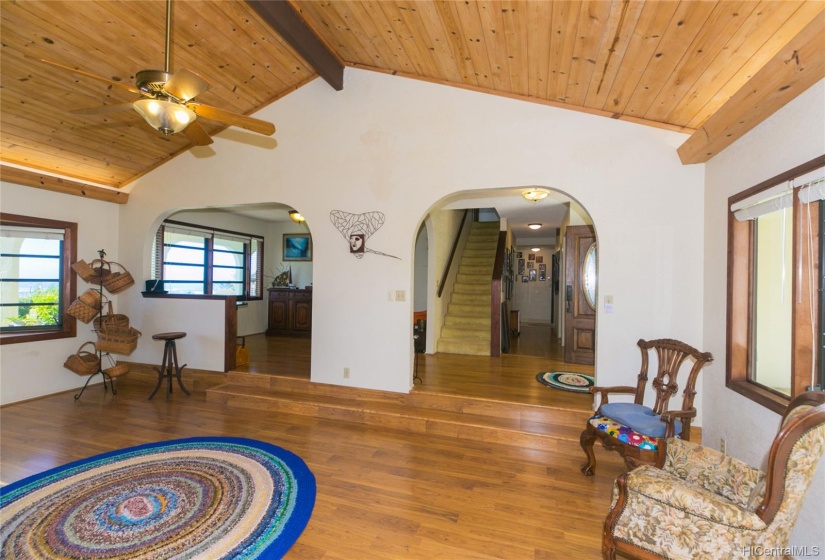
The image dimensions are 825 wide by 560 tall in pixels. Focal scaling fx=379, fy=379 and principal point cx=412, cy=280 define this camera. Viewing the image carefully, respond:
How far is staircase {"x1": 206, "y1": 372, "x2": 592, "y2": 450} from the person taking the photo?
3523 mm

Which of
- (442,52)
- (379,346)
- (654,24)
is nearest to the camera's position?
(654,24)

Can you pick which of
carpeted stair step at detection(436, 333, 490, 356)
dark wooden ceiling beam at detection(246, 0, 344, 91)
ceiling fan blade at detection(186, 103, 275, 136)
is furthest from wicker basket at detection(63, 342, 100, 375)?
carpeted stair step at detection(436, 333, 490, 356)

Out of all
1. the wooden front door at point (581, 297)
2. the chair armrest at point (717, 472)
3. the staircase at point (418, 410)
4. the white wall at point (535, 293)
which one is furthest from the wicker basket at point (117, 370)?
the white wall at point (535, 293)

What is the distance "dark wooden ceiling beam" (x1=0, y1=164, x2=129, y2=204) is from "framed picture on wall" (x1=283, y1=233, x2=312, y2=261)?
138 inches

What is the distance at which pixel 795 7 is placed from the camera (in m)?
1.92

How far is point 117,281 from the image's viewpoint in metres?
5.11

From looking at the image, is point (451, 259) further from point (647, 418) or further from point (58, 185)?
point (58, 185)

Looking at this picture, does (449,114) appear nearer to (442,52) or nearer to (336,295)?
(442,52)

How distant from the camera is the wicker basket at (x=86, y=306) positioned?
472cm

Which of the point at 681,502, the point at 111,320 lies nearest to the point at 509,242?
the point at 681,502

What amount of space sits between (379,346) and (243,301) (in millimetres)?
4996

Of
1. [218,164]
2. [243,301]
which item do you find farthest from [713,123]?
[243,301]

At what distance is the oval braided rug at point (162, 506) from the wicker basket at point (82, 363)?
222 centimetres

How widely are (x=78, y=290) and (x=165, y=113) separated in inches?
168
